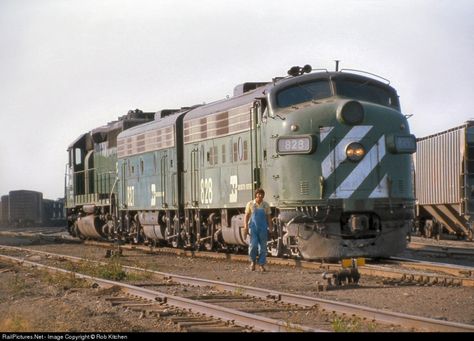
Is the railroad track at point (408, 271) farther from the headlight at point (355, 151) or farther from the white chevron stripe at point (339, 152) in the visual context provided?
the headlight at point (355, 151)

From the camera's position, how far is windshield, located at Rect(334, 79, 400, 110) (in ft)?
49.3

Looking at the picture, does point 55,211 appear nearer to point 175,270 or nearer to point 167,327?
point 175,270

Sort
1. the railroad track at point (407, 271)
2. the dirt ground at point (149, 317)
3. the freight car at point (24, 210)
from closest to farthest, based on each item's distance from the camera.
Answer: the dirt ground at point (149, 317) < the railroad track at point (407, 271) < the freight car at point (24, 210)

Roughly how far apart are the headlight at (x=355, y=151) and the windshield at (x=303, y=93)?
1231 mm

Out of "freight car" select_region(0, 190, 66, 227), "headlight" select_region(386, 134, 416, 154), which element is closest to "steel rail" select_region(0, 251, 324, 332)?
"headlight" select_region(386, 134, 416, 154)

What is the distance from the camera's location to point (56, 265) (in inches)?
715

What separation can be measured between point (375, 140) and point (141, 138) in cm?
996

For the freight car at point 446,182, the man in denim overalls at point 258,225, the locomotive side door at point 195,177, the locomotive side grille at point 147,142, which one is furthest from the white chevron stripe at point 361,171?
the freight car at point 446,182

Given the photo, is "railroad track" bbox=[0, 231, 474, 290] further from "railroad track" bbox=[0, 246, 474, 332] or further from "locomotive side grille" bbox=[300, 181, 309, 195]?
"locomotive side grille" bbox=[300, 181, 309, 195]

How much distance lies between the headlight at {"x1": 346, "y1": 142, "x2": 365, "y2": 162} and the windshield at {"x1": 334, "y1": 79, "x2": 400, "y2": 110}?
1189 mm

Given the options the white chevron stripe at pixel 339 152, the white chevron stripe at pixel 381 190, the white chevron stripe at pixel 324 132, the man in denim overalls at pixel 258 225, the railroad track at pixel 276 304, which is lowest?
the railroad track at pixel 276 304

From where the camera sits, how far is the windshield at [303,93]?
15.0 m

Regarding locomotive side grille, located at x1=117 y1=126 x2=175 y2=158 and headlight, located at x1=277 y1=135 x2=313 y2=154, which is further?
locomotive side grille, located at x1=117 y1=126 x2=175 y2=158

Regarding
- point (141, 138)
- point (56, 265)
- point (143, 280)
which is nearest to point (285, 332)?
point (143, 280)
